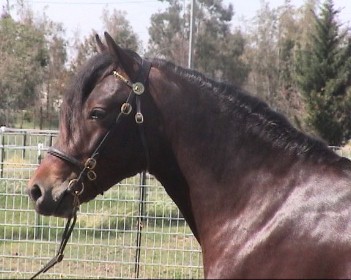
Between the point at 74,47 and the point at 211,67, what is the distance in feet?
43.3

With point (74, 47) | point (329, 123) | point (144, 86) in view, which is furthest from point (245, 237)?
point (74, 47)

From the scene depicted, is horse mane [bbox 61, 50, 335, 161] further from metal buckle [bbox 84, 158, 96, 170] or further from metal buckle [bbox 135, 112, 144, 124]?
metal buckle [bbox 135, 112, 144, 124]

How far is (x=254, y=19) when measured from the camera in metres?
44.2

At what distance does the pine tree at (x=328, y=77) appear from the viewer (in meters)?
25.3

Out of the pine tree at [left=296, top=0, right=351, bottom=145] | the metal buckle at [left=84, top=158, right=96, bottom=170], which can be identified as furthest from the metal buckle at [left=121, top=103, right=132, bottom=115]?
the pine tree at [left=296, top=0, right=351, bottom=145]

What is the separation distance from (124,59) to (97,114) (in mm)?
297

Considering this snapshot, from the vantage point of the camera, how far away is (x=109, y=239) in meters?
7.36

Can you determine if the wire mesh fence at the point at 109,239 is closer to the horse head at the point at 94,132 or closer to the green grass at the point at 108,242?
the green grass at the point at 108,242

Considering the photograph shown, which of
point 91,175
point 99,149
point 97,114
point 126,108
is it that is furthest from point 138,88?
point 91,175

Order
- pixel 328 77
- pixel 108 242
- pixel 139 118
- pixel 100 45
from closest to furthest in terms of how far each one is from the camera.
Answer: pixel 139 118, pixel 100 45, pixel 108 242, pixel 328 77

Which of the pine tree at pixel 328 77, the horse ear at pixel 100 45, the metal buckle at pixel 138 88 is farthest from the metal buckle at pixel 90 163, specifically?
the pine tree at pixel 328 77

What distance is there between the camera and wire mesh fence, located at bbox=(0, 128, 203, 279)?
672cm

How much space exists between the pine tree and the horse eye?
916 inches

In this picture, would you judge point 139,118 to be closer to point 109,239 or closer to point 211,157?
point 211,157
